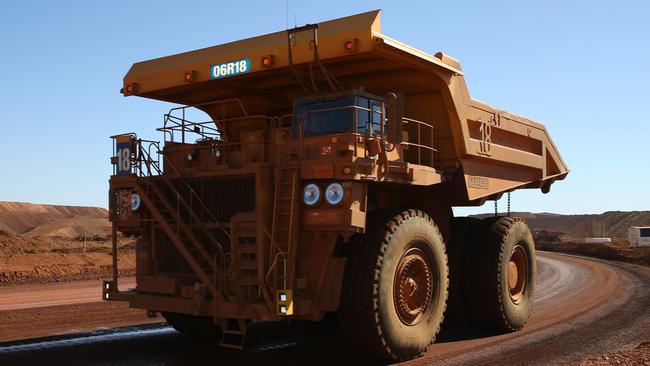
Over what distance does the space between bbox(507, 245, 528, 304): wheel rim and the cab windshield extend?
142 inches

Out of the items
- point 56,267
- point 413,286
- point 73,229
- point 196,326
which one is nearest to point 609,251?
point 56,267

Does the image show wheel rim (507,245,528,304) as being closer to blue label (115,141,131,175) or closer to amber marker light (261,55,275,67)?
amber marker light (261,55,275,67)

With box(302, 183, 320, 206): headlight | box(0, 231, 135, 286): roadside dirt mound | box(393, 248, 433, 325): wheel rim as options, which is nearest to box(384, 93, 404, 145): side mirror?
box(302, 183, 320, 206): headlight

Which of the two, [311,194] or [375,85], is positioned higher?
[375,85]

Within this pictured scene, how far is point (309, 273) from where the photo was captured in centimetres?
670

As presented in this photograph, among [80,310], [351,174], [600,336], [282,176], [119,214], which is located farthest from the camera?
[80,310]

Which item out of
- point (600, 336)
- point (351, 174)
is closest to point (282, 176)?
point (351, 174)

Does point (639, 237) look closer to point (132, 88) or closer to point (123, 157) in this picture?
point (132, 88)

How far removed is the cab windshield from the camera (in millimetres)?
7105

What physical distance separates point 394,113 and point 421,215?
4.37ft

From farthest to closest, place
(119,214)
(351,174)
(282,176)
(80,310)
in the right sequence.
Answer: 1. (80,310)
2. (119,214)
3. (282,176)
4. (351,174)

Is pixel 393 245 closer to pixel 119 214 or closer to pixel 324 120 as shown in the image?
pixel 324 120

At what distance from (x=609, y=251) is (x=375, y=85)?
30811 millimetres

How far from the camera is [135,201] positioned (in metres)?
7.82
